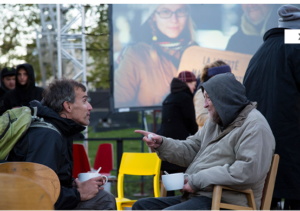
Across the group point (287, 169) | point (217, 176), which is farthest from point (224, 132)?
point (287, 169)

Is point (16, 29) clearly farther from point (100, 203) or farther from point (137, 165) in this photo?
point (100, 203)

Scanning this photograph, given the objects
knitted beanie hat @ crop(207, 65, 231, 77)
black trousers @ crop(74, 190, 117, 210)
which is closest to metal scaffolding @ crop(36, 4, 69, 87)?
knitted beanie hat @ crop(207, 65, 231, 77)

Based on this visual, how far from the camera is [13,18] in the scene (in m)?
11.5

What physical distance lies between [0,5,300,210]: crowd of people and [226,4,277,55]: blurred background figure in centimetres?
409

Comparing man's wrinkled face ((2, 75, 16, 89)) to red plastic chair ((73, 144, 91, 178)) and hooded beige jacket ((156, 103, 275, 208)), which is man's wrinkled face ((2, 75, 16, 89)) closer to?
red plastic chair ((73, 144, 91, 178))

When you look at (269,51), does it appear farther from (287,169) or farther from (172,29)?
(172,29)

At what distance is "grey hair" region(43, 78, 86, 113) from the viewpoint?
2213mm

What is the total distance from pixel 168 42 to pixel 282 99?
14.1 feet

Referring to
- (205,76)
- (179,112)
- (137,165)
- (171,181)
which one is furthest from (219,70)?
(171,181)

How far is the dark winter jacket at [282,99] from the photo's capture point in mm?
2389

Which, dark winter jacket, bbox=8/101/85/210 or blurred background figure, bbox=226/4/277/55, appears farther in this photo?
blurred background figure, bbox=226/4/277/55

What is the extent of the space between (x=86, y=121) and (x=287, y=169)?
1.43m

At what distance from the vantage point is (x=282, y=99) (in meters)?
2.46

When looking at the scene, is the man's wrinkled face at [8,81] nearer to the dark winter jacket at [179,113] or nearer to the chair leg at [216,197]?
the dark winter jacket at [179,113]
